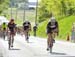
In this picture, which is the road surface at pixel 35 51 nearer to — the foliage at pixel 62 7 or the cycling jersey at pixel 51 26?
the cycling jersey at pixel 51 26

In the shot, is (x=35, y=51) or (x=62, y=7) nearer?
(x=35, y=51)

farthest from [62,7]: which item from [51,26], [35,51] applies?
[51,26]

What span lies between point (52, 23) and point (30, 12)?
14394cm

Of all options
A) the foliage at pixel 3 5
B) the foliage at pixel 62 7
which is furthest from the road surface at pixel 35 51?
the foliage at pixel 3 5

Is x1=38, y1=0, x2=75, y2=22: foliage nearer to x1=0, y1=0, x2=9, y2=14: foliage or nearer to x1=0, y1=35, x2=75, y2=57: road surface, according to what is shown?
x1=0, y1=35, x2=75, y2=57: road surface

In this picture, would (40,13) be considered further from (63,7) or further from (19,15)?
(19,15)

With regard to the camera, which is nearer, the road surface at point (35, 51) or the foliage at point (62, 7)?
the road surface at point (35, 51)

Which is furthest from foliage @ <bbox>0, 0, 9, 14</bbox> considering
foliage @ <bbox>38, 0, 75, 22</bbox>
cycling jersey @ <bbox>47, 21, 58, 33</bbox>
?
cycling jersey @ <bbox>47, 21, 58, 33</bbox>

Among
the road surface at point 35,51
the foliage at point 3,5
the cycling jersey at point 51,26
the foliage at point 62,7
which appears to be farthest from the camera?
the foliage at point 3,5

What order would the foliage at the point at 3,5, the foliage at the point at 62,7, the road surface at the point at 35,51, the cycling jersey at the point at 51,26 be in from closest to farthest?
the road surface at the point at 35,51, the cycling jersey at the point at 51,26, the foliage at the point at 62,7, the foliage at the point at 3,5

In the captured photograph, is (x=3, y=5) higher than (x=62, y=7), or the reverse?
(x=3, y=5)

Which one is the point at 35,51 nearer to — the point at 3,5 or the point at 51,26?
the point at 51,26

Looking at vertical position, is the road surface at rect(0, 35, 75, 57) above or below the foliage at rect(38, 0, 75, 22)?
below

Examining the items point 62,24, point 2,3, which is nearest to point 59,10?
point 62,24
